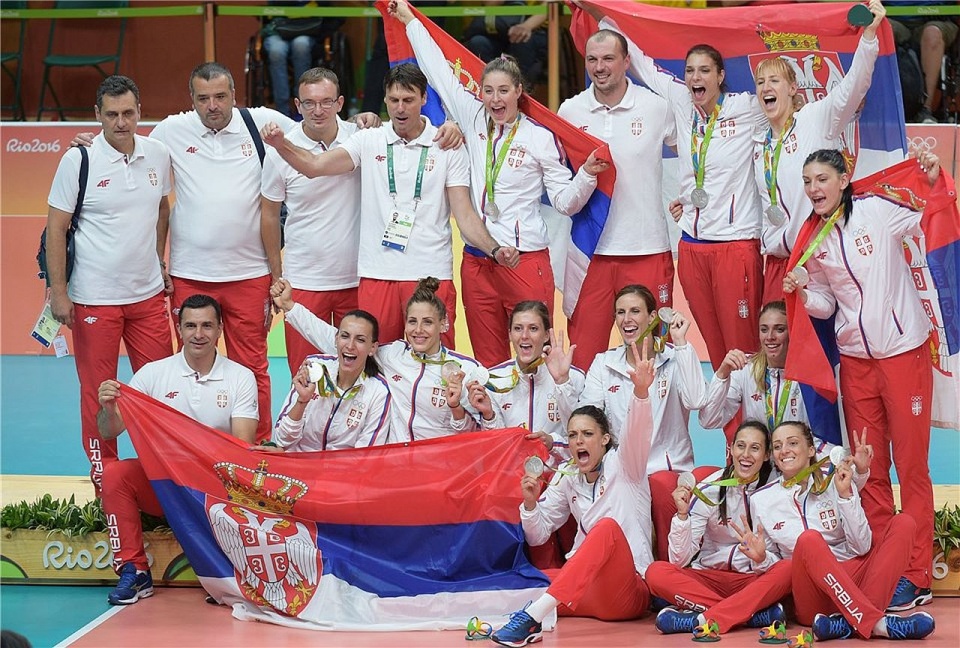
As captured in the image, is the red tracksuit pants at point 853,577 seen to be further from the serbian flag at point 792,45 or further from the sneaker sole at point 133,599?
Result: the sneaker sole at point 133,599

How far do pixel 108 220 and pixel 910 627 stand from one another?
4.17 meters

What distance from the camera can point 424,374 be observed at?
19.7 feet

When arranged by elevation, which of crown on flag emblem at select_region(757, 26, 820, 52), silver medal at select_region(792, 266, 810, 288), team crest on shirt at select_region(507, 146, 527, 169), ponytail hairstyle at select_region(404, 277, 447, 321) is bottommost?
ponytail hairstyle at select_region(404, 277, 447, 321)

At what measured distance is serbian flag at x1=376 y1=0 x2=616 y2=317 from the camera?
21.2ft

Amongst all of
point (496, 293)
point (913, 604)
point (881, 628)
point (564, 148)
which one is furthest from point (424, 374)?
point (913, 604)

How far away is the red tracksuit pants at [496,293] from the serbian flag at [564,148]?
0.21 meters

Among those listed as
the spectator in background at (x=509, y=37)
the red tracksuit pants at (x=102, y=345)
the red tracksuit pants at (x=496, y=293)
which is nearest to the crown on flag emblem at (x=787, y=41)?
the red tracksuit pants at (x=496, y=293)

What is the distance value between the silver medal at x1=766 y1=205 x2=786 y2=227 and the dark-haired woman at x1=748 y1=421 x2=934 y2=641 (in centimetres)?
115

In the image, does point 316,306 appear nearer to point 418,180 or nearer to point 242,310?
point 242,310

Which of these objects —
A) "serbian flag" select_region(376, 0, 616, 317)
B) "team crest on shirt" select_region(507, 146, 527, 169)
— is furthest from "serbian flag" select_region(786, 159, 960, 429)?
"team crest on shirt" select_region(507, 146, 527, 169)

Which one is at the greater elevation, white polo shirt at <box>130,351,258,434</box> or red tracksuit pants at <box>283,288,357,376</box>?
red tracksuit pants at <box>283,288,357,376</box>

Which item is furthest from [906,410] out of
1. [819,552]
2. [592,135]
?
[592,135]

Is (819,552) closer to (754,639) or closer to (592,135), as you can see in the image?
(754,639)

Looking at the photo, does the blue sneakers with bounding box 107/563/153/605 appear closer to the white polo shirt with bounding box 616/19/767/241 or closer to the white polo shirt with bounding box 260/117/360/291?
the white polo shirt with bounding box 260/117/360/291
